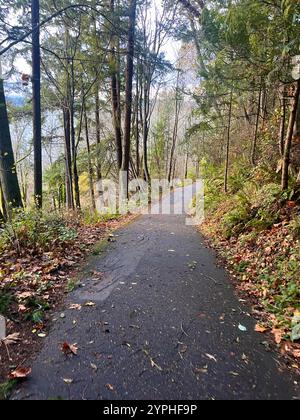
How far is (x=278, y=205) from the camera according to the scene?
5.54 m

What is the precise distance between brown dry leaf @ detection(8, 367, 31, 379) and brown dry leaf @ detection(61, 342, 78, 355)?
1.12 feet

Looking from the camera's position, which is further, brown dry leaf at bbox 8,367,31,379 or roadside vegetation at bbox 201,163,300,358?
roadside vegetation at bbox 201,163,300,358

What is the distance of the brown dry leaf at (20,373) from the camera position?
2.22m

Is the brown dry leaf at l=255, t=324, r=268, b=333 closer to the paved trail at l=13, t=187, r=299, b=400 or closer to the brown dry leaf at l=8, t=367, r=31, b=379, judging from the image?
the paved trail at l=13, t=187, r=299, b=400

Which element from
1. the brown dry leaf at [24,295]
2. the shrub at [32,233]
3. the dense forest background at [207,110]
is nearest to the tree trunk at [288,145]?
the dense forest background at [207,110]

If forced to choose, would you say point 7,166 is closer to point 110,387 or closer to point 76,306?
point 76,306

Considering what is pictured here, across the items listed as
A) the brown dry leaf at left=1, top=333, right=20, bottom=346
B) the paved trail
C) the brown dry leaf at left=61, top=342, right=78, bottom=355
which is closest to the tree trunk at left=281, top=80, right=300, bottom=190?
the paved trail

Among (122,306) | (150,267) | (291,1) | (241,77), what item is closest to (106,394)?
(122,306)

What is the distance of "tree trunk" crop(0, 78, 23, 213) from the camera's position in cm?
619

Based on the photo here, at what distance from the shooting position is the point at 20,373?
226cm

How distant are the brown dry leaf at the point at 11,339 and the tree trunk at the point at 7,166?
3996 millimetres

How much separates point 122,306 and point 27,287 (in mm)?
1391

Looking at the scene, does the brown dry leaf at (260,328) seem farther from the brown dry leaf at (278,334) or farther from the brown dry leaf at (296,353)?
the brown dry leaf at (296,353)
